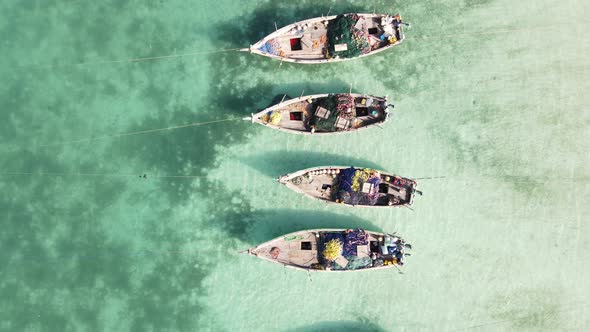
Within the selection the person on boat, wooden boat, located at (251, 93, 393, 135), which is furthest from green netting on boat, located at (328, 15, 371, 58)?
the person on boat

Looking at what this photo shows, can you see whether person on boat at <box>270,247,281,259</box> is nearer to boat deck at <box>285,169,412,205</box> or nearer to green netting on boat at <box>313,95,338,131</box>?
boat deck at <box>285,169,412,205</box>

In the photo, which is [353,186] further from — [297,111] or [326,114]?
[297,111]

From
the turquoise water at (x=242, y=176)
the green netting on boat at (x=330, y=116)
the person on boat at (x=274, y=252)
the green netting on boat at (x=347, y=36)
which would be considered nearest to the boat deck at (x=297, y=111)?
the green netting on boat at (x=330, y=116)

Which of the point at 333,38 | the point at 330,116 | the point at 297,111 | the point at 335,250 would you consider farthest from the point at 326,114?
the point at 335,250

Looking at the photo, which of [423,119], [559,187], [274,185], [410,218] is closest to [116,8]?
[274,185]

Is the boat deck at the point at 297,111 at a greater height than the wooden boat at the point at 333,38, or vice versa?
the wooden boat at the point at 333,38

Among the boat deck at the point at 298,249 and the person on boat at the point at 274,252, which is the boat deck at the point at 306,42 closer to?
the boat deck at the point at 298,249

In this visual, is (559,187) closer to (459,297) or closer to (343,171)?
(459,297)
